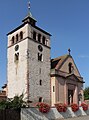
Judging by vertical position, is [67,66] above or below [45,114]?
above

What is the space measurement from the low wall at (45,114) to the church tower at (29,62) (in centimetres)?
921

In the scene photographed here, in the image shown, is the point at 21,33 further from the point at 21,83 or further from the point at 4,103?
the point at 4,103

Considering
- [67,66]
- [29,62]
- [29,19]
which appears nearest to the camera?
[29,62]

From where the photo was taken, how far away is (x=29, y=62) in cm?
3794

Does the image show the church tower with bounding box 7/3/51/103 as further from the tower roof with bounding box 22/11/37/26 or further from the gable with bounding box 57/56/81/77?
the gable with bounding box 57/56/81/77

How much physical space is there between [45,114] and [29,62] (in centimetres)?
1429

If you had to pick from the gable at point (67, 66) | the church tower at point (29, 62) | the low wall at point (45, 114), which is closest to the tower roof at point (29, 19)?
the church tower at point (29, 62)

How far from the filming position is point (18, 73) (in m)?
39.0

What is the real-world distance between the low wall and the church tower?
9206mm

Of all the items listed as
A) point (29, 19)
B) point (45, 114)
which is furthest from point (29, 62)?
point (45, 114)

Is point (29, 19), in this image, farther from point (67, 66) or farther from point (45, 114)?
point (45, 114)

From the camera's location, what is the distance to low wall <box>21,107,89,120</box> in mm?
22766

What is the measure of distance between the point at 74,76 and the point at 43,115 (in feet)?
70.5

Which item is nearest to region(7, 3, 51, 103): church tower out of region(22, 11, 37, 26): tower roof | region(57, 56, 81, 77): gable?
region(22, 11, 37, 26): tower roof
